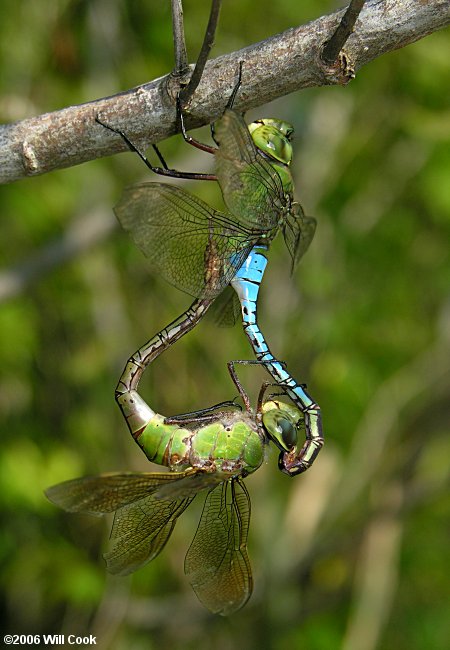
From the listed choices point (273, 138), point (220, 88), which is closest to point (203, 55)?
point (220, 88)

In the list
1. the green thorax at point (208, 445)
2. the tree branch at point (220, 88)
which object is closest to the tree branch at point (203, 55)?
the tree branch at point (220, 88)

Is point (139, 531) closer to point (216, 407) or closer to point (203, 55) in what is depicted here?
point (216, 407)

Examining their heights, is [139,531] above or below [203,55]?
below

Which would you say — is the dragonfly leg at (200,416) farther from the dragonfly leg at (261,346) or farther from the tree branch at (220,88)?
the tree branch at (220,88)

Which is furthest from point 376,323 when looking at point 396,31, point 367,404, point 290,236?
point 396,31

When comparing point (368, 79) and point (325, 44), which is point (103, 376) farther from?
point (325, 44)

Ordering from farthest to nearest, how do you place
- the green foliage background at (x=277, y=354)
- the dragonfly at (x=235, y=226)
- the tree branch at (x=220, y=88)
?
the green foliage background at (x=277, y=354) < the dragonfly at (x=235, y=226) < the tree branch at (x=220, y=88)
